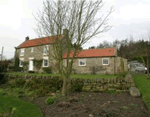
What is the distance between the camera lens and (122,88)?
307 inches

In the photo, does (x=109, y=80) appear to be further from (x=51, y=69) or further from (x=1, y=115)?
(x=51, y=69)

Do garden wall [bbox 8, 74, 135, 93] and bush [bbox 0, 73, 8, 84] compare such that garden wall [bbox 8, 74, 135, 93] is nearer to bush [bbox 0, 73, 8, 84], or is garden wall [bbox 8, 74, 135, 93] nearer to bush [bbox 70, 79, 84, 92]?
bush [bbox 70, 79, 84, 92]

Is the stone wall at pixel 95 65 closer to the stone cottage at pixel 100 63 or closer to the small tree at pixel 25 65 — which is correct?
the stone cottage at pixel 100 63

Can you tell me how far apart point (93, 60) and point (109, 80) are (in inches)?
484

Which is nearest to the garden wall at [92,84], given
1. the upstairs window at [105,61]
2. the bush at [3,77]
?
the bush at [3,77]

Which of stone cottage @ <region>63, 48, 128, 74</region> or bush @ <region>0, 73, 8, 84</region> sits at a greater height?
stone cottage @ <region>63, 48, 128, 74</region>

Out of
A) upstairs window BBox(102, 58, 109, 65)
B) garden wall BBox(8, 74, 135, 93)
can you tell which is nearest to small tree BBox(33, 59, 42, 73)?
upstairs window BBox(102, 58, 109, 65)

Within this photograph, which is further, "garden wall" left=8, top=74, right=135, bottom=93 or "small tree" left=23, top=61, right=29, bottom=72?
"small tree" left=23, top=61, right=29, bottom=72

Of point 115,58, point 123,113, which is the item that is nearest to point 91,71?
point 115,58

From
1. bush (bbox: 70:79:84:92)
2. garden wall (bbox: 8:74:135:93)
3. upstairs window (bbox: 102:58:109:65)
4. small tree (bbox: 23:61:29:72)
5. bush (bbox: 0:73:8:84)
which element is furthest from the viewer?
small tree (bbox: 23:61:29:72)

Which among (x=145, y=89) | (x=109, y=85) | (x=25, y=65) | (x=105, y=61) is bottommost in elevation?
(x=145, y=89)

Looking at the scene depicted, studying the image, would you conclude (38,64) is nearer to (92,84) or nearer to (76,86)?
(76,86)

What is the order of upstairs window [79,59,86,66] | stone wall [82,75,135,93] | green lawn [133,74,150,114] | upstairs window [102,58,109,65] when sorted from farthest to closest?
upstairs window [79,59,86,66] → upstairs window [102,58,109,65] → stone wall [82,75,135,93] → green lawn [133,74,150,114]

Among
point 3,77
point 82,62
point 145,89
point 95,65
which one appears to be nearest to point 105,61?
point 95,65
